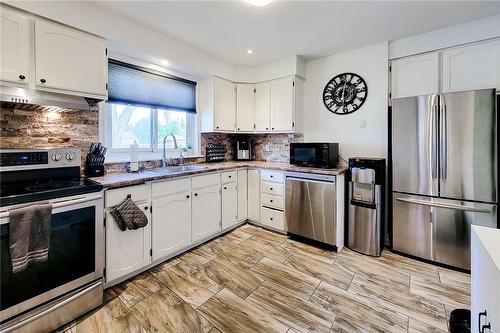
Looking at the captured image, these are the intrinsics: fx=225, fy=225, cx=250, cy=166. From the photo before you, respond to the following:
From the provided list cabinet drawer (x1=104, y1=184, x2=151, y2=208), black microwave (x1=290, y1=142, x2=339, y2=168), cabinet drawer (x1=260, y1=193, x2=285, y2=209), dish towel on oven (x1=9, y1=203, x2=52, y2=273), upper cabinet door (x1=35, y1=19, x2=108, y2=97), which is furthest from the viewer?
cabinet drawer (x1=260, y1=193, x2=285, y2=209)

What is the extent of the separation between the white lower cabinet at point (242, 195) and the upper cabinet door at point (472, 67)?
102 inches

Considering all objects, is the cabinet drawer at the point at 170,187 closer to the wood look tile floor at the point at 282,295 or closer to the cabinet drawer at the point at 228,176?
the cabinet drawer at the point at 228,176

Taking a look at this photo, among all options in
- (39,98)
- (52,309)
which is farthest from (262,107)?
(52,309)

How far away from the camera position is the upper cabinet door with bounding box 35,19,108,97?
5.71ft

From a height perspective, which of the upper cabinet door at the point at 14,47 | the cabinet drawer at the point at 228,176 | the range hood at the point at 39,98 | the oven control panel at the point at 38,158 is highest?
the upper cabinet door at the point at 14,47

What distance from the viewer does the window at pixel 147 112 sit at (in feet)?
8.36

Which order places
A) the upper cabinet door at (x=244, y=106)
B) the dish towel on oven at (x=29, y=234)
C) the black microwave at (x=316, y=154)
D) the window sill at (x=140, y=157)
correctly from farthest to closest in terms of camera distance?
the upper cabinet door at (x=244, y=106) → the black microwave at (x=316, y=154) → the window sill at (x=140, y=157) → the dish towel on oven at (x=29, y=234)

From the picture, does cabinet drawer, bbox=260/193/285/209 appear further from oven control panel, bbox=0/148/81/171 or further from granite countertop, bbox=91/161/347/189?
oven control panel, bbox=0/148/81/171

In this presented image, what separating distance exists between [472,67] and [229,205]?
3137 millimetres

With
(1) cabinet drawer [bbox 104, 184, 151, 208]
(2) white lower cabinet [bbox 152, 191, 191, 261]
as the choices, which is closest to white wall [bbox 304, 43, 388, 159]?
(2) white lower cabinet [bbox 152, 191, 191, 261]

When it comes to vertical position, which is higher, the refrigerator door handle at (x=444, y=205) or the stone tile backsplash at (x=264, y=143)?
the stone tile backsplash at (x=264, y=143)

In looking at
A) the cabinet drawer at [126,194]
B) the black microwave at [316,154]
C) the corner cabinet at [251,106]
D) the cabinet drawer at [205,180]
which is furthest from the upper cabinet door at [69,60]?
the black microwave at [316,154]

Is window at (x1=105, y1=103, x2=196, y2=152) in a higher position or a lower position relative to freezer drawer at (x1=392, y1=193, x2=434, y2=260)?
higher

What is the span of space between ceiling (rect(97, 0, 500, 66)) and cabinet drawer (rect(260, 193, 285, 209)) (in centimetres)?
199
